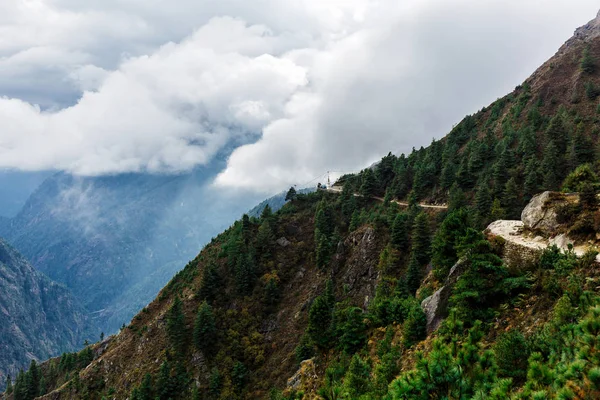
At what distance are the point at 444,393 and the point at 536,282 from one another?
613 inches

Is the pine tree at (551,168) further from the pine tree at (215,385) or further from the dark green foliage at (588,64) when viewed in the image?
the pine tree at (215,385)

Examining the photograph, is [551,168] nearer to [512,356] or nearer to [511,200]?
[511,200]

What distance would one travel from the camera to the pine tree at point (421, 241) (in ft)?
189

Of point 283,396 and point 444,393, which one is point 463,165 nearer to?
point 283,396

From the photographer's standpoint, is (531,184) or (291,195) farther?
(291,195)

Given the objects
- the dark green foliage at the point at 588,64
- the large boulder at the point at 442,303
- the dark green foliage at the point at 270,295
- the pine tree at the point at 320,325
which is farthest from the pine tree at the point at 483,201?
the dark green foliage at the point at 588,64

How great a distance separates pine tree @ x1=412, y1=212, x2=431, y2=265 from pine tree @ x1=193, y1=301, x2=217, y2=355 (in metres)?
40.2

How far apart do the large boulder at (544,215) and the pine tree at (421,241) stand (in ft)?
69.8

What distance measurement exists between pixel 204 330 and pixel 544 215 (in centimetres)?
5823

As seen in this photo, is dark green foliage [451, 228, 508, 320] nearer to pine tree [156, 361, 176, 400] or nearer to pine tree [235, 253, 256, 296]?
pine tree [235, 253, 256, 296]

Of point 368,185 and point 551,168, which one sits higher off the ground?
point 368,185

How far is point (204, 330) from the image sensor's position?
68.4m

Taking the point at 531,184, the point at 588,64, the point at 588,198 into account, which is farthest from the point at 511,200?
the point at 588,64

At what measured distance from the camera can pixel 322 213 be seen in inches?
3430
